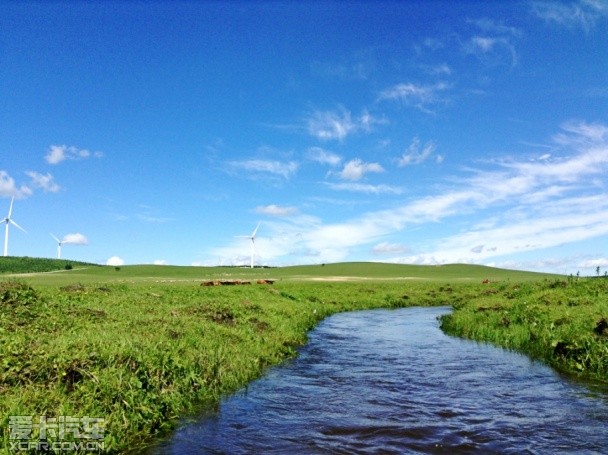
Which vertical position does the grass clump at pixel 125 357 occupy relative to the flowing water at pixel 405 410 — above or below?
above

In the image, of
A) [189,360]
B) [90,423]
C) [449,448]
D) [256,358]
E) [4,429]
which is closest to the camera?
[4,429]

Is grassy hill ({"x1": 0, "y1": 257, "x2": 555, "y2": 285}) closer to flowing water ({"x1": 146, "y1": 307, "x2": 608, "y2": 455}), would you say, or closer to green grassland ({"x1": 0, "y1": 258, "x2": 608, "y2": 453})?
green grassland ({"x1": 0, "y1": 258, "x2": 608, "y2": 453})

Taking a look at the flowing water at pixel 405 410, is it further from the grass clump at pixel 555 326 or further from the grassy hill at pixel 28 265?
the grassy hill at pixel 28 265

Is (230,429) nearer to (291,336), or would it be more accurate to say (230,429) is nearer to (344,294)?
(291,336)

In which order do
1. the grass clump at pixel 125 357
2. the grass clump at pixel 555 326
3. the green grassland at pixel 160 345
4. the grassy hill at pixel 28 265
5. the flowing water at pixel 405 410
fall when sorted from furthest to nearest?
the grassy hill at pixel 28 265
the grass clump at pixel 555 326
the green grassland at pixel 160 345
the flowing water at pixel 405 410
the grass clump at pixel 125 357

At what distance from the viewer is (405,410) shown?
527 inches

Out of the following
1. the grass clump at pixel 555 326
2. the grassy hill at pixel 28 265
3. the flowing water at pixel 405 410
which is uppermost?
the grassy hill at pixel 28 265

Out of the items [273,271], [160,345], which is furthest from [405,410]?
[273,271]

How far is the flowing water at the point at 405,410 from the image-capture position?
10.8 meters

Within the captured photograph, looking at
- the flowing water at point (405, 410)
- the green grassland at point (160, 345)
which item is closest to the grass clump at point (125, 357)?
the green grassland at point (160, 345)

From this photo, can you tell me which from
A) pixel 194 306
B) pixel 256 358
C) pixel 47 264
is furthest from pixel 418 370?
pixel 47 264

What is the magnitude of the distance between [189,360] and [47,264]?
5553 inches

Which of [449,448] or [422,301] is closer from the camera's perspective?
[449,448]

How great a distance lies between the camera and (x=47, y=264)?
13838 cm
